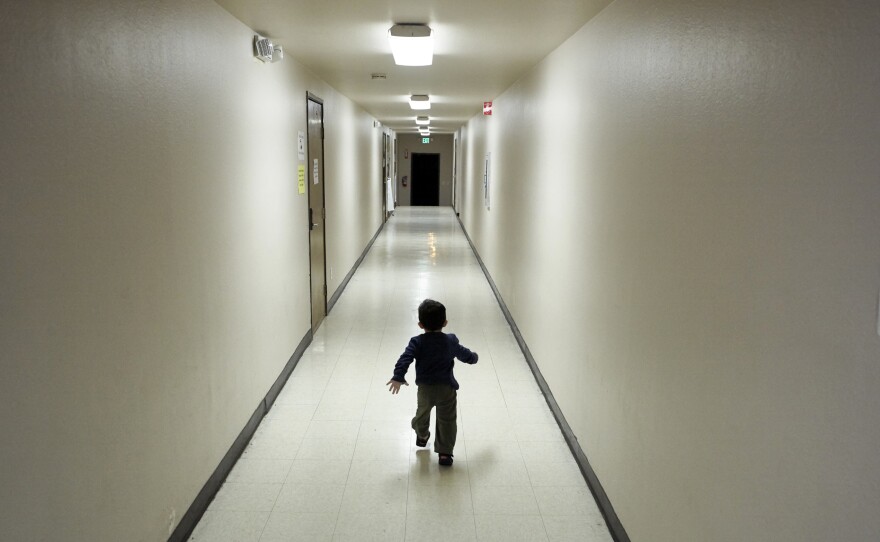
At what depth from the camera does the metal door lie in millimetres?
6523

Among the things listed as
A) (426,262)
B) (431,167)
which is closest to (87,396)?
(426,262)

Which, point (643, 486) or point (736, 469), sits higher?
point (736, 469)

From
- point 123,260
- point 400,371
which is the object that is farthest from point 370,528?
point 123,260

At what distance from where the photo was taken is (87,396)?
6.95 feet

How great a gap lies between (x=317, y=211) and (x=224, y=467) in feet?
12.0

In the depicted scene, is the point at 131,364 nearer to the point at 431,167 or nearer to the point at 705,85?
the point at 705,85

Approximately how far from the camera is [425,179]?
81.3 ft

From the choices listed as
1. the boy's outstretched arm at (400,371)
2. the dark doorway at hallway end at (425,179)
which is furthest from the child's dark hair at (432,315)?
the dark doorway at hallway end at (425,179)

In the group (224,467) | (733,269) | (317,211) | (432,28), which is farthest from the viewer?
(317,211)

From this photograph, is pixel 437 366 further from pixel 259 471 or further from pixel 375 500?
pixel 259 471

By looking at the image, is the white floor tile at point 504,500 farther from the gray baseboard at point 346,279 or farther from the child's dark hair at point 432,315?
the gray baseboard at point 346,279

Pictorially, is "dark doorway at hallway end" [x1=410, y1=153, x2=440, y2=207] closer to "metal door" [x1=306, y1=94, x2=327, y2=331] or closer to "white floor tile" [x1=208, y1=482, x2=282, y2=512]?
"metal door" [x1=306, y1=94, x2=327, y2=331]

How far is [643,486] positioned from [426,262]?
8.77 meters

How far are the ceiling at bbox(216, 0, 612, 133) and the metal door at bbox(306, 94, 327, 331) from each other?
17.6 inches
